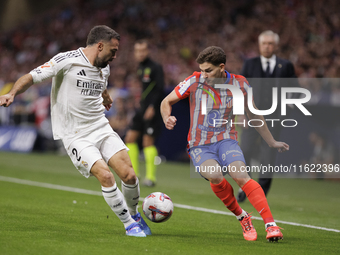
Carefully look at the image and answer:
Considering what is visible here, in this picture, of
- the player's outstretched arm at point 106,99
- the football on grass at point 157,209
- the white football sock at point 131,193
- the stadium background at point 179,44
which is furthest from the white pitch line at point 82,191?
the stadium background at point 179,44

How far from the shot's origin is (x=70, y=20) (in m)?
28.9

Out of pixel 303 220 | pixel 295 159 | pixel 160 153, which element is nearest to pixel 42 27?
pixel 160 153

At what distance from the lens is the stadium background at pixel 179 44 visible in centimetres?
1299

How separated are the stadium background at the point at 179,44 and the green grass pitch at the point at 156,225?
2930 mm

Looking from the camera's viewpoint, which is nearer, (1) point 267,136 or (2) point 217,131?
(2) point 217,131

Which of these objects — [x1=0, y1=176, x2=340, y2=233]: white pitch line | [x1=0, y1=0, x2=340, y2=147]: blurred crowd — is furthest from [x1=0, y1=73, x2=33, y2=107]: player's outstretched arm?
[x1=0, y1=0, x2=340, y2=147]: blurred crowd

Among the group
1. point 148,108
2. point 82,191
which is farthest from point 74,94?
point 148,108

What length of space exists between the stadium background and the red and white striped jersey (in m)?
7.39

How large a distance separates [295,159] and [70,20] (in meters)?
19.5

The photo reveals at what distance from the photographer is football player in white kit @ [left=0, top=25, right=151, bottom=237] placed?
4.76 m

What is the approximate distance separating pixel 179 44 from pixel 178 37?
809mm

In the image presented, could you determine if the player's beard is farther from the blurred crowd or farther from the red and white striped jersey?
the blurred crowd

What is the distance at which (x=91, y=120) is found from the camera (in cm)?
499

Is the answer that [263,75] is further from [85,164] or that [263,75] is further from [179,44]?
[179,44]
